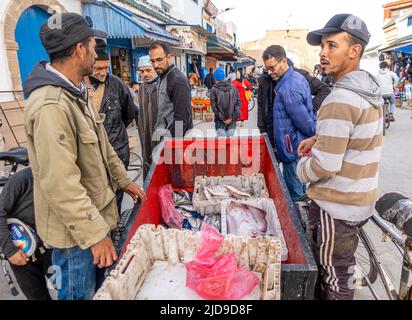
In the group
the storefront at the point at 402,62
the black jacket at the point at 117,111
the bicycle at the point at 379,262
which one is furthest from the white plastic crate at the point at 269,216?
the storefront at the point at 402,62

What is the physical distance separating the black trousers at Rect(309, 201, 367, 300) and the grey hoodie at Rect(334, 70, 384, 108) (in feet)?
2.41

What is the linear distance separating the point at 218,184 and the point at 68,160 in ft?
Answer: 7.19

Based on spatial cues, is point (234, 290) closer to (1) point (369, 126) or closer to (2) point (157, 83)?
(1) point (369, 126)

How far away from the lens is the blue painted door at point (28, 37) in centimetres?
629

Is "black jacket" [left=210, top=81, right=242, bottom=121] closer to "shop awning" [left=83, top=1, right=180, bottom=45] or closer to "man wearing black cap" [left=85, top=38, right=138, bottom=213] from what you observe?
"shop awning" [left=83, top=1, right=180, bottom=45]

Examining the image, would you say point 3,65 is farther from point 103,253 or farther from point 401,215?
point 401,215

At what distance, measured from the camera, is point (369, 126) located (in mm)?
1648

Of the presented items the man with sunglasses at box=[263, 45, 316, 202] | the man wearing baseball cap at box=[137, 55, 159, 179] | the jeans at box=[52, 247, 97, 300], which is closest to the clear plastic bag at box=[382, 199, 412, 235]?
the man with sunglasses at box=[263, 45, 316, 202]

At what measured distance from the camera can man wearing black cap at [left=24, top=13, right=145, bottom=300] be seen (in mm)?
1387

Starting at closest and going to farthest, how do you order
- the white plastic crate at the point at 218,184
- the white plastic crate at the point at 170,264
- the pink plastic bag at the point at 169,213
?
the white plastic crate at the point at 170,264, the pink plastic bag at the point at 169,213, the white plastic crate at the point at 218,184

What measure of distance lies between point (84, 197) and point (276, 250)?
1.04 meters

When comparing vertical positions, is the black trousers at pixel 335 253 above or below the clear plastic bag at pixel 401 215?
below

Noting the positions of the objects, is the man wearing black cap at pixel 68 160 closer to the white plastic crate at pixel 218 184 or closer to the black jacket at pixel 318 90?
the white plastic crate at pixel 218 184
